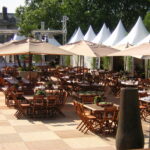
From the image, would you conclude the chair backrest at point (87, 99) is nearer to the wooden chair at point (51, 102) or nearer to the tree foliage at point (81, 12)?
the wooden chair at point (51, 102)

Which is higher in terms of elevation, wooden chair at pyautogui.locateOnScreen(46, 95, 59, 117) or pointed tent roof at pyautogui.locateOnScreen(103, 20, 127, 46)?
pointed tent roof at pyautogui.locateOnScreen(103, 20, 127, 46)

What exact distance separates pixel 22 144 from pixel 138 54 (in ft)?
15.8

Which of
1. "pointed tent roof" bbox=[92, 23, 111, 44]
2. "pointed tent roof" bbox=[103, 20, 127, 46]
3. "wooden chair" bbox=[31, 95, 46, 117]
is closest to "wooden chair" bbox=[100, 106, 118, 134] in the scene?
"wooden chair" bbox=[31, 95, 46, 117]

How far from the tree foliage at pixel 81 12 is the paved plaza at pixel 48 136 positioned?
115ft

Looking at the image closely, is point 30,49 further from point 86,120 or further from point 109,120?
point 109,120

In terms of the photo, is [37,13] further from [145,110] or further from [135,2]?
[145,110]

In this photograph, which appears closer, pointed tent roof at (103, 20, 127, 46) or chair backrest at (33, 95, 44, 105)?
chair backrest at (33, 95, 44, 105)

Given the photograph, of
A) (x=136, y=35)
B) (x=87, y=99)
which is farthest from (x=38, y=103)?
(x=136, y=35)

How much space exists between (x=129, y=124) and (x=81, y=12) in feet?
148

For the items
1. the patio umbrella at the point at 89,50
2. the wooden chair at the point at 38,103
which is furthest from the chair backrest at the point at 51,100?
the patio umbrella at the point at 89,50

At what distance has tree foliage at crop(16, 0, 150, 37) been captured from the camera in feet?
170

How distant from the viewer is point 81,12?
53.2 m

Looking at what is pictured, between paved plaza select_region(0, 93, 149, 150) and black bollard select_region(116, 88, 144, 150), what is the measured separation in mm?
923

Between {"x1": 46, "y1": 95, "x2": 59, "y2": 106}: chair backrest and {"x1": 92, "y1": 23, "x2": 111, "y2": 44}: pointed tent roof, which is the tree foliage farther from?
{"x1": 46, "y1": 95, "x2": 59, "y2": 106}: chair backrest
